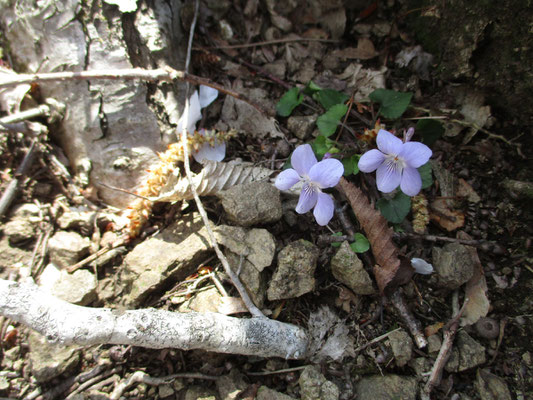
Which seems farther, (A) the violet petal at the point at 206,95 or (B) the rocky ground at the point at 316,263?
(A) the violet petal at the point at 206,95

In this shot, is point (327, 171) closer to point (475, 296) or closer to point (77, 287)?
point (475, 296)

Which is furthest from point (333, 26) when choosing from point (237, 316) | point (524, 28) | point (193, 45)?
point (237, 316)

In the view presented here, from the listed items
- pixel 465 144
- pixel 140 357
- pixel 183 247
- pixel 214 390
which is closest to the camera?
pixel 214 390

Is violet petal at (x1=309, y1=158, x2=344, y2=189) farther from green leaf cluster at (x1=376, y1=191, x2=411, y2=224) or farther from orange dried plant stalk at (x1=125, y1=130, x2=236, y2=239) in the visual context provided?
orange dried plant stalk at (x1=125, y1=130, x2=236, y2=239)

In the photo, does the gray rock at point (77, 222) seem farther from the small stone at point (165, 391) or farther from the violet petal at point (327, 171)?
the violet petal at point (327, 171)

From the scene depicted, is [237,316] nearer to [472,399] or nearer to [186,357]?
[186,357]

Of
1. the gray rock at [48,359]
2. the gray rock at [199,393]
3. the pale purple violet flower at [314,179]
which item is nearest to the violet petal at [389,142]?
the pale purple violet flower at [314,179]

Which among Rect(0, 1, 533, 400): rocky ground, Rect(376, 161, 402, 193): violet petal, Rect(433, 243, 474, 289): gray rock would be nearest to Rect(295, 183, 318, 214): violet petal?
Rect(0, 1, 533, 400): rocky ground
